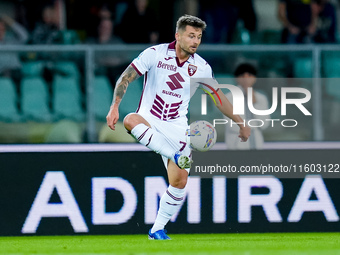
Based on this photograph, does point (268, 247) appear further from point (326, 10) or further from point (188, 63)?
point (326, 10)

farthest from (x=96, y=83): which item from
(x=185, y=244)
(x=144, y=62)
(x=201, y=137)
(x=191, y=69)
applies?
(x=185, y=244)

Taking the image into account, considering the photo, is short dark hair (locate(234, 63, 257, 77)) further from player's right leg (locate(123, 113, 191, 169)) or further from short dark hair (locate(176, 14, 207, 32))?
player's right leg (locate(123, 113, 191, 169))

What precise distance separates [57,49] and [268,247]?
11.6 ft

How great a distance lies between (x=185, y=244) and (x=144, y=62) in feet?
5.83

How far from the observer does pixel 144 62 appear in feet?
27.6

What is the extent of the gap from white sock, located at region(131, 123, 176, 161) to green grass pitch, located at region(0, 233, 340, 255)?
0.87 meters

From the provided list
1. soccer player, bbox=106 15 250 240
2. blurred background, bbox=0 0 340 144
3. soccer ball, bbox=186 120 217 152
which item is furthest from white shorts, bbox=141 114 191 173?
blurred background, bbox=0 0 340 144

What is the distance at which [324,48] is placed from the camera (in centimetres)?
1018

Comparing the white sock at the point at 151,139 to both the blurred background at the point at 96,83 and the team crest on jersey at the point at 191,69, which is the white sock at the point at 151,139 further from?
the blurred background at the point at 96,83

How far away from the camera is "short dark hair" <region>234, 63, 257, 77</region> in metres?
9.98

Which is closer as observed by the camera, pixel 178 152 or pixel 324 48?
pixel 178 152

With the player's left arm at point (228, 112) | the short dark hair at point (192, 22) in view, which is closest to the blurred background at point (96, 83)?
the player's left arm at point (228, 112)

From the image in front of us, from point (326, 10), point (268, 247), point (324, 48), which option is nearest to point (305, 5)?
point (326, 10)

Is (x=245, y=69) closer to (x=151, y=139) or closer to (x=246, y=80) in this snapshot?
(x=246, y=80)
